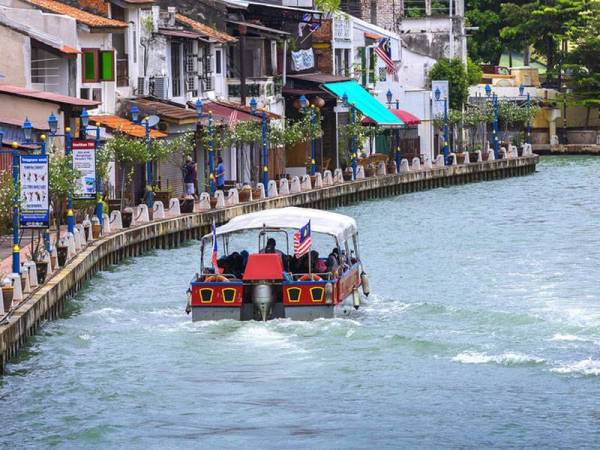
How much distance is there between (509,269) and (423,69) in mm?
63695

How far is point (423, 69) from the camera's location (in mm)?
123938

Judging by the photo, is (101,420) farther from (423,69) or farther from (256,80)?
(423,69)

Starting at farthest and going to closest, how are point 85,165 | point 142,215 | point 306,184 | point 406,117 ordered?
point 406,117 → point 306,184 → point 142,215 → point 85,165

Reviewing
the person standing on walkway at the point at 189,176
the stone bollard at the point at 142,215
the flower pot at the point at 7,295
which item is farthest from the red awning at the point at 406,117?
the flower pot at the point at 7,295

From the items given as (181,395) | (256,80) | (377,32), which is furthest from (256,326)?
(377,32)

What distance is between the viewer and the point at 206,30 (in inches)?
3482

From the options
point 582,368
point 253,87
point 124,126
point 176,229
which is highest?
point 253,87

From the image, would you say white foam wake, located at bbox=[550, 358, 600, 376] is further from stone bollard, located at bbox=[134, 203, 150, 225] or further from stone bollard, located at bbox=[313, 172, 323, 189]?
stone bollard, located at bbox=[313, 172, 323, 189]

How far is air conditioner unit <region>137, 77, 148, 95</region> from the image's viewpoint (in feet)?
265

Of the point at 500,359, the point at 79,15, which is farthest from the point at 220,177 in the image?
the point at 500,359

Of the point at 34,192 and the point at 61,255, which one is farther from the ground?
the point at 34,192

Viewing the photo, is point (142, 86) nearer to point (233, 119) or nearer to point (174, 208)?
point (233, 119)

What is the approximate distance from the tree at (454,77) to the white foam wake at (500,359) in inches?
3107

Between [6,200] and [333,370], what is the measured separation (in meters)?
14.4
